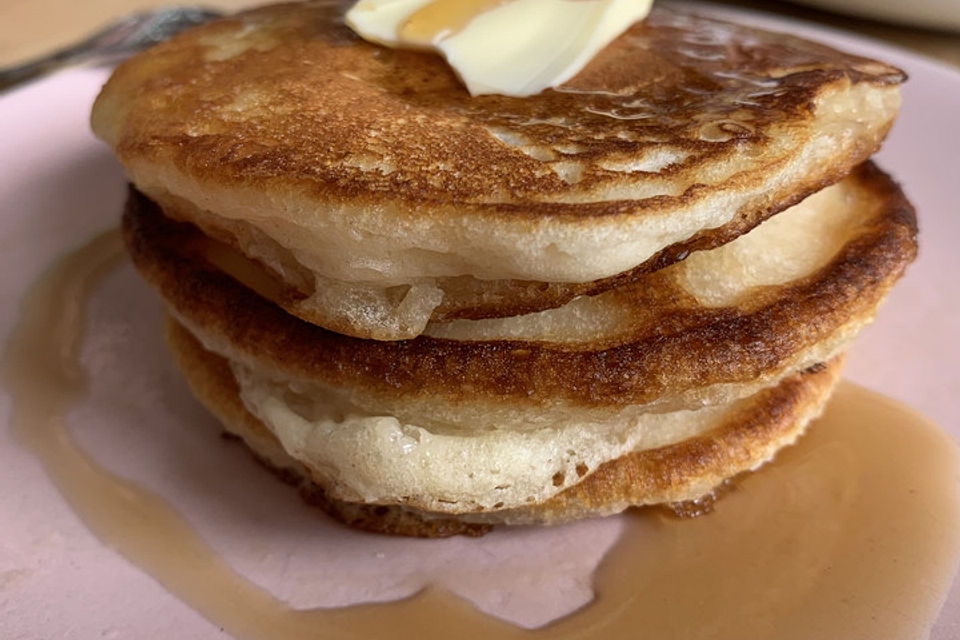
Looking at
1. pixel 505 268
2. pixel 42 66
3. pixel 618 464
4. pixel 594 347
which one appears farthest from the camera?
pixel 42 66

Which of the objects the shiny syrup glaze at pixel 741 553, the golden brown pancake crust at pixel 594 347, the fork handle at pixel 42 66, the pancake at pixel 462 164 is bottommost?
the shiny syrup glaze at pixel 741 553

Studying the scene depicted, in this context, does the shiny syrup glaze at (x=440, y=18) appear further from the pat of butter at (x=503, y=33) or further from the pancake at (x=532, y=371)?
the pancake at (x=532, y=371)

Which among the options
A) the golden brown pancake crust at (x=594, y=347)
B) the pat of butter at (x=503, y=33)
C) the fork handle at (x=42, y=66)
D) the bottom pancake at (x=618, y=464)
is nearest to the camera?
the golden brown pancake crust at (x=594, y=347)

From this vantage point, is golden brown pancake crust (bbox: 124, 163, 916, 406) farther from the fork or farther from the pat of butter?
the fork

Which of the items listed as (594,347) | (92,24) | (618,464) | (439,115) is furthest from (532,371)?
(92,24)

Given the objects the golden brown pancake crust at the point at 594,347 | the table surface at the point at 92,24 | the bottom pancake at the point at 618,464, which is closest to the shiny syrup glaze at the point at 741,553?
the bottom pancake at the point at 618,464

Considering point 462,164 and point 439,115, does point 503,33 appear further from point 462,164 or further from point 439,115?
point 462,164

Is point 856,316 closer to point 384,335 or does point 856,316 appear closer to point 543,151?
point 543,151
